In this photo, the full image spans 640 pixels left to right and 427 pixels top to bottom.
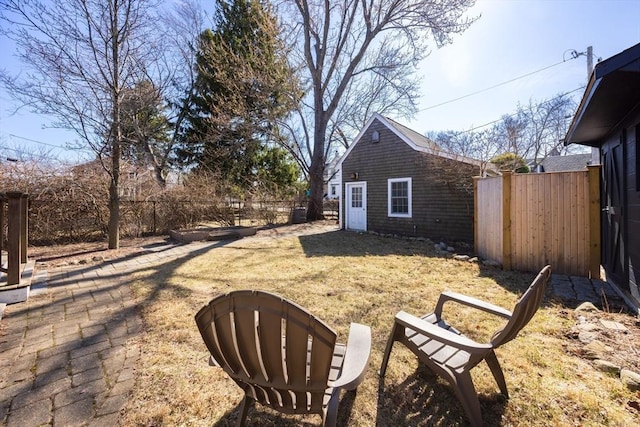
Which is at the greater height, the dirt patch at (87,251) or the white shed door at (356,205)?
the white shed door at (356,205)

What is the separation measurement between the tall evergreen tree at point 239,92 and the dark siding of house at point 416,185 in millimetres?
5194

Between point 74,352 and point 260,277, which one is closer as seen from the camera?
point 74,352

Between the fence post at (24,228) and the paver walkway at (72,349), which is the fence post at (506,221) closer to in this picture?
the paver walkway at (72,349)

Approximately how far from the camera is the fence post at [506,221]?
18.5 feet

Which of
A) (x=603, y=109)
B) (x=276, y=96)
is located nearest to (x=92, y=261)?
(x=603, y=109)

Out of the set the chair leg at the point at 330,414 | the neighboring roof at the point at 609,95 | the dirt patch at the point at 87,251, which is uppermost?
the neighboring roof at the point at 609,95

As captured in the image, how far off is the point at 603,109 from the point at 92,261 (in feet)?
29.9

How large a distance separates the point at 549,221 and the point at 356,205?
7849 mm

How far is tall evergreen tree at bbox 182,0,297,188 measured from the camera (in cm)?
1388

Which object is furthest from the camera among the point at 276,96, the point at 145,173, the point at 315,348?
the point at 276,96

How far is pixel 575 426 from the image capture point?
6.01 ft

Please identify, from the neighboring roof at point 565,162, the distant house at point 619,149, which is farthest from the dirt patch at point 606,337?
the neighboring roof at point 565,162

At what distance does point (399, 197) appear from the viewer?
1105cm

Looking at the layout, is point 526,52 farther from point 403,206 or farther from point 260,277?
point 260,277
